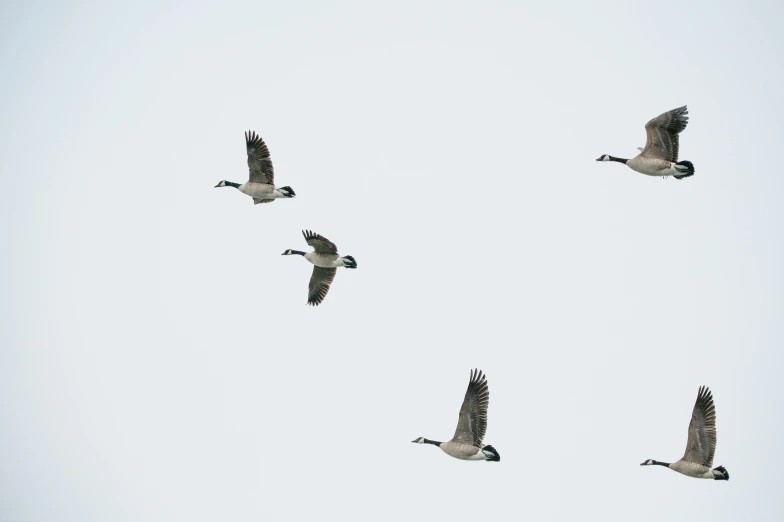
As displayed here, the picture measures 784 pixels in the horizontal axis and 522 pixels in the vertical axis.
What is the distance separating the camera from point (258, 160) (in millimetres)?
23781

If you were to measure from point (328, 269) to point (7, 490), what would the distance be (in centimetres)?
15667

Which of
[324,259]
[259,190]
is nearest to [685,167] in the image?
[324,259]

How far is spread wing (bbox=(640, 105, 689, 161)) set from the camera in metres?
21.3

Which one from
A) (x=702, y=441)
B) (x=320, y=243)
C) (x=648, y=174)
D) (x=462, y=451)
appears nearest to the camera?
(x=462, y=451)

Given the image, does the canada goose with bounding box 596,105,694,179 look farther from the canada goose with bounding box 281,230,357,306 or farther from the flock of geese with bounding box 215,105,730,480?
the canada goose with bounding box 281,230,357,306

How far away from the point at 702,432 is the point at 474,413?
5.14 m

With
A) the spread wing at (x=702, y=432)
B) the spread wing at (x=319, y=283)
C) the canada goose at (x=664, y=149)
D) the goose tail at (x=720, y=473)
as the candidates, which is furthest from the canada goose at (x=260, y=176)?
the goose tail at (x=720, y=473)

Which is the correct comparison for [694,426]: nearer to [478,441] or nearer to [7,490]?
[478,441]

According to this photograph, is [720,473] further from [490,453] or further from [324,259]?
[324,259]

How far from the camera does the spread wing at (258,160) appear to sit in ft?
77.5

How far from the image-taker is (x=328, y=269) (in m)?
25.7

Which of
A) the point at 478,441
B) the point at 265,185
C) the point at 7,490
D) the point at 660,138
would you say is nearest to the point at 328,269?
the point at 265,185

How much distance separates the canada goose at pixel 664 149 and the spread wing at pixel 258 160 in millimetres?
8339

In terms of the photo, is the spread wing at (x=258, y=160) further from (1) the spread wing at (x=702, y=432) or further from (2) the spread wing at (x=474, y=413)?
(1) the spread wing at (x=702, y=432)
